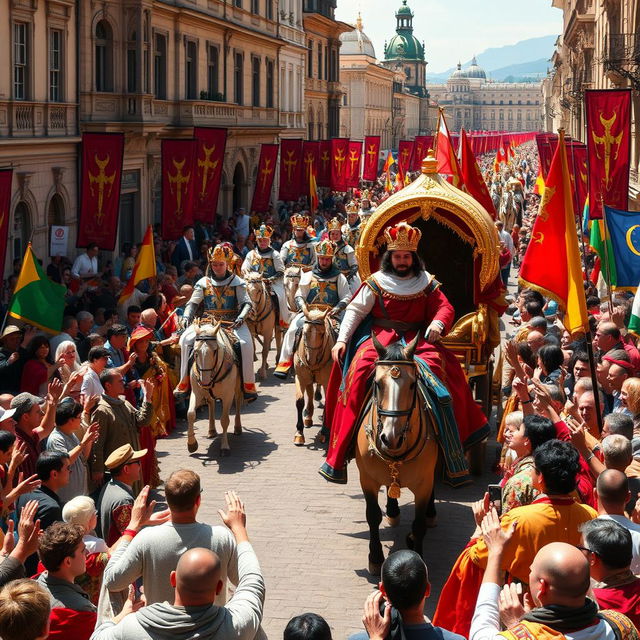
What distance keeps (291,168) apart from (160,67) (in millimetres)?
4698

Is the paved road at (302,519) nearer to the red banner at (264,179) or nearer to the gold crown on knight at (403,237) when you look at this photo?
the gold crown on knight at (403,237)

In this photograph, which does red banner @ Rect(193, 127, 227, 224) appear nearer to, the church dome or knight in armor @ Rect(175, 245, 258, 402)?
knight in armor @ Rect(175, 245, 258, 402)

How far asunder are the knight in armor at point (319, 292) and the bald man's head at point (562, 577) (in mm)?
9985

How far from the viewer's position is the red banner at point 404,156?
38.8 metres

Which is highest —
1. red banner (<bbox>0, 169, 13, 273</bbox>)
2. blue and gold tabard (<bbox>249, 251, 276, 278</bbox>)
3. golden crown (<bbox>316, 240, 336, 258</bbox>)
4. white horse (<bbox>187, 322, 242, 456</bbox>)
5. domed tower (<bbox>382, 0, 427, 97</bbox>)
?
domed tower (<bbox>382, 0, 427, 97</bbox>)

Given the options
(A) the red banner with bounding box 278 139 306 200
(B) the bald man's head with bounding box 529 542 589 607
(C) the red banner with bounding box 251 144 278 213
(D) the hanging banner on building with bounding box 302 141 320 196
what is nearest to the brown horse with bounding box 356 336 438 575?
(B) the bald man's head with bounding box 529 542 589 607

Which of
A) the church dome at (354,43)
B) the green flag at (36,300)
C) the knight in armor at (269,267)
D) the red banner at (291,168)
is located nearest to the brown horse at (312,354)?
the green flag at (36,300)

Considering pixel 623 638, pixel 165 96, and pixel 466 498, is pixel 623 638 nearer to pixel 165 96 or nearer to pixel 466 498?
pixel 466 498

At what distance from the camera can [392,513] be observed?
34.5 ft

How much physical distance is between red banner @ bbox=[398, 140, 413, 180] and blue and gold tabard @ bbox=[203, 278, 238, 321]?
24792 mm

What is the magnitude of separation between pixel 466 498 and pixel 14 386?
4.82 metres

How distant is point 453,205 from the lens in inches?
459

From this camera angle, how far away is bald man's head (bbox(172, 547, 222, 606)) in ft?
14.5

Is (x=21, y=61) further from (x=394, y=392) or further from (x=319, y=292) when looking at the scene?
(x=394, y=392)
